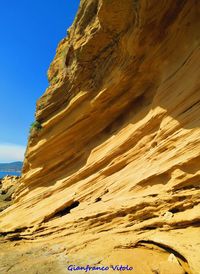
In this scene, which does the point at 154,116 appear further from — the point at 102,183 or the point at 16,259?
the point at 16,259

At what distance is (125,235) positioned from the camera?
9.38 m

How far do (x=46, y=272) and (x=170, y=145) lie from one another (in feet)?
18.3

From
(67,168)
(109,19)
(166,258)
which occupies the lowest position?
(166,258)

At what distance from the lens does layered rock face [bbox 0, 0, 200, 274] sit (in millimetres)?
8758

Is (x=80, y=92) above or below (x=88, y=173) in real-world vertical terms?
above

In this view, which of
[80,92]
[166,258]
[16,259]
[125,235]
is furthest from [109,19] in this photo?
[16,259]

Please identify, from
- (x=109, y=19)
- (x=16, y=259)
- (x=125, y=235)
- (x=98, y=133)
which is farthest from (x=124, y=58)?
(x=16, y=259)

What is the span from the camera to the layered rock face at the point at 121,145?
8.76m

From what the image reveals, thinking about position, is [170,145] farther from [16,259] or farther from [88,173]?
[16,259]

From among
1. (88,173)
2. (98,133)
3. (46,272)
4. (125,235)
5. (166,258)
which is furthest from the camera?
(98,133)

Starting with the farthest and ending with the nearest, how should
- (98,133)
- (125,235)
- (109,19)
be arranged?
(98,133) → (109,19) → (125,235)

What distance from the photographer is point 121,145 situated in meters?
11.8

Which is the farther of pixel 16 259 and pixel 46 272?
pixel 16 259

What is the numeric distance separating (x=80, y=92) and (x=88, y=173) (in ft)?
13.1
